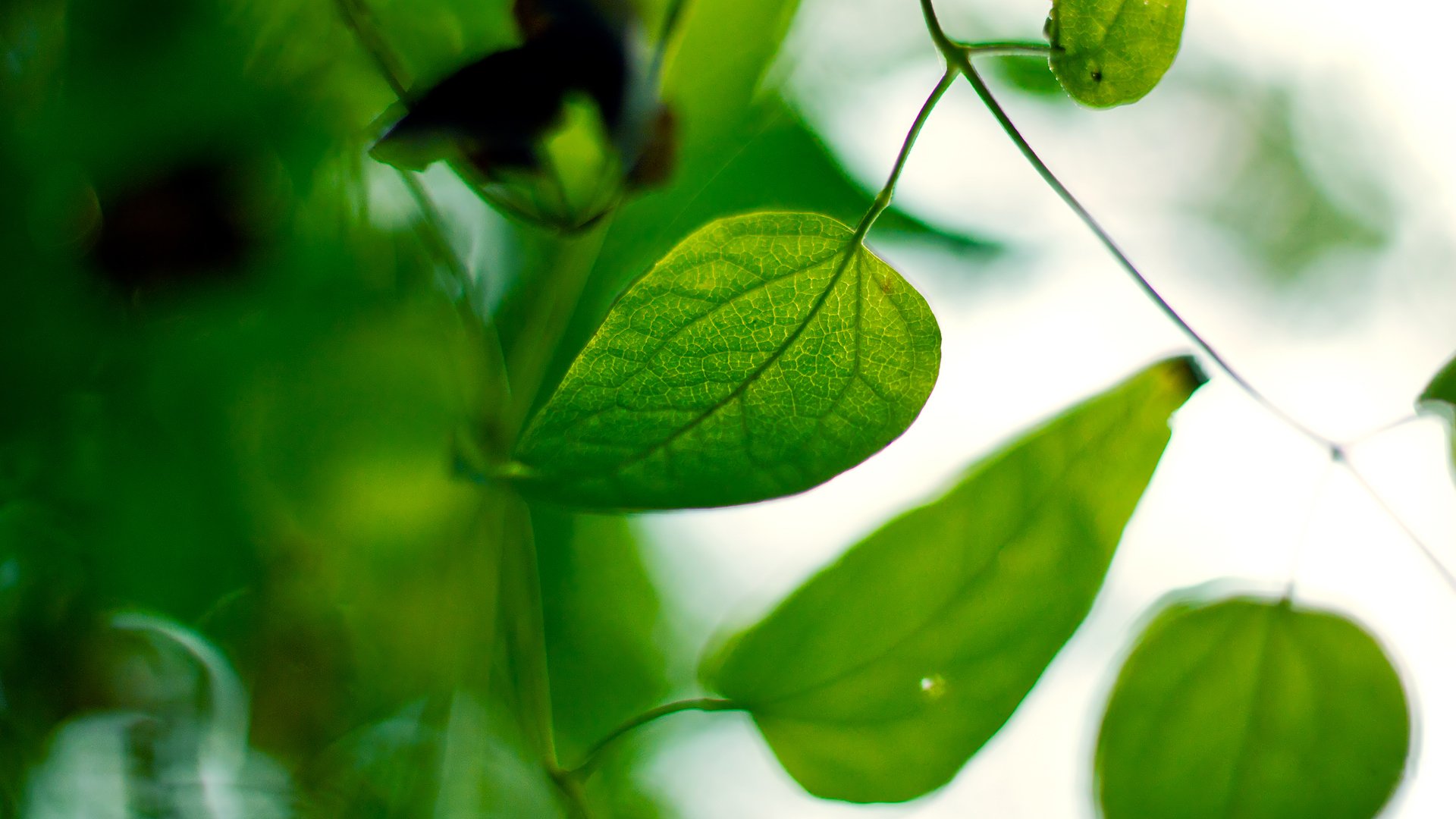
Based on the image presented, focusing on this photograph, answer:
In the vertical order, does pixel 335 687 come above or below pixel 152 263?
below

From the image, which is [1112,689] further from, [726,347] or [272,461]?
[272,461]

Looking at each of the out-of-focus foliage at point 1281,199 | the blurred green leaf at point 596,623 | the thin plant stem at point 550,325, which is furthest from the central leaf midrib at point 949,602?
the out-of-focus foliage at point 1281,199

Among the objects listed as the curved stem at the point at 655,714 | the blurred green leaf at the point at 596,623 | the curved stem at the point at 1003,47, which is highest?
the curved stem at the point at 1003,47

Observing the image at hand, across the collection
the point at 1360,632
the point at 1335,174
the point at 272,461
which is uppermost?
the point at 272,461

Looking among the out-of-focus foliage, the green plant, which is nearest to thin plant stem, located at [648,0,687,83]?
the green plant

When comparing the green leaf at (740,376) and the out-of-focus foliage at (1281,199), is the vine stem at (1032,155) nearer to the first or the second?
the green leaf at (740,376)

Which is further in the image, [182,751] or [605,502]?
[182,751]

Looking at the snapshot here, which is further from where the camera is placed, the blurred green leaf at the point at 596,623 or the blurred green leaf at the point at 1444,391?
the blurred green leaf at the point at 596,623

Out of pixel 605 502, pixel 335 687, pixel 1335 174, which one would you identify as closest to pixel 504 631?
pixel 335 687

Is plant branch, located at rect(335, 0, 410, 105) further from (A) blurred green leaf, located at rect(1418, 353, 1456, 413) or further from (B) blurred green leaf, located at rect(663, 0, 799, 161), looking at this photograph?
(A) blurred green leaf, located at rect(1418, 353, 1456, 413)
